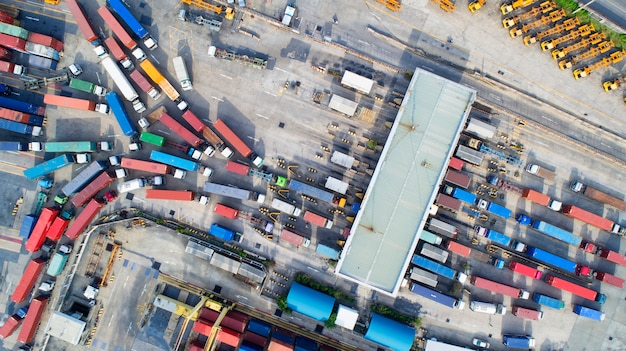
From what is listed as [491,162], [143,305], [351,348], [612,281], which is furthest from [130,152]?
[612,281]

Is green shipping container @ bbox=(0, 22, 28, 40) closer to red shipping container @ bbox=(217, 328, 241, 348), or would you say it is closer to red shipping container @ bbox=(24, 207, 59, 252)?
red shipping container @ bbox=(24, 207, 59, 252)

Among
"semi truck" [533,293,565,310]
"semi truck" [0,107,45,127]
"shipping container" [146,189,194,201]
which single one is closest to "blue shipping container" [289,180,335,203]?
"shipping container" [146,189,194,201]

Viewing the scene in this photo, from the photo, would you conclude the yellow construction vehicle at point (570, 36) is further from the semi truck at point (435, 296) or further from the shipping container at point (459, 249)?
the semi truck at point (435, 296)

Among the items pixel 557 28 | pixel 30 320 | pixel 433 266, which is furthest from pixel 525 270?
pixel 30 320

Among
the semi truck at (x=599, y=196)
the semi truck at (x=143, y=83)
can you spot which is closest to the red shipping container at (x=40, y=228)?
the semi truck at (x=143, y=83)

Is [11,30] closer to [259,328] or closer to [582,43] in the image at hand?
[259,328]

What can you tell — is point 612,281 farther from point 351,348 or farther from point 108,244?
point 108,244
